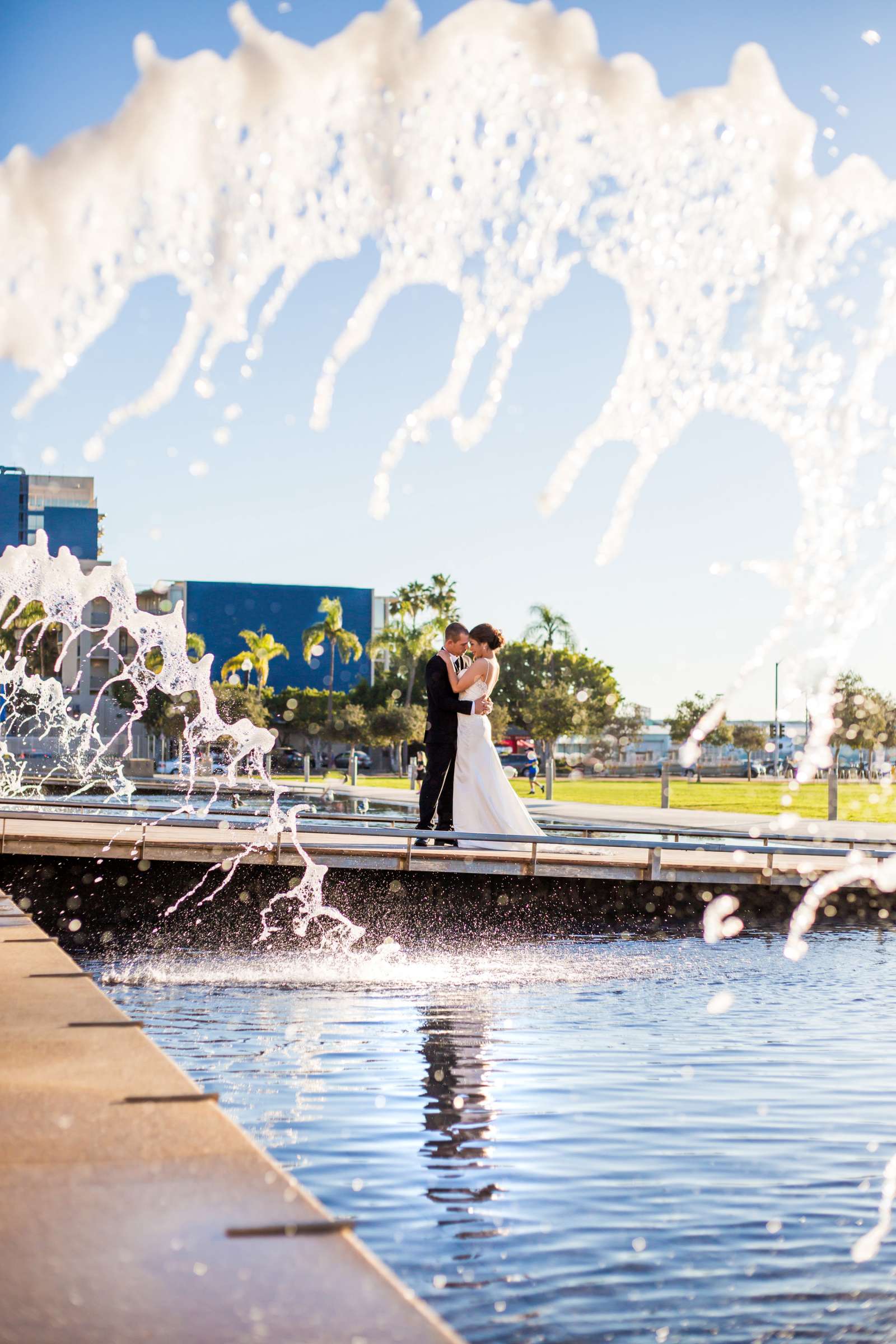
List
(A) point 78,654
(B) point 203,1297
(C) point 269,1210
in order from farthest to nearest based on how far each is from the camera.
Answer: (A) point 78,654, (C) point 269,1210, (B) point 203,1297

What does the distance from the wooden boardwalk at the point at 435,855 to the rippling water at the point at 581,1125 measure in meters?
2.15

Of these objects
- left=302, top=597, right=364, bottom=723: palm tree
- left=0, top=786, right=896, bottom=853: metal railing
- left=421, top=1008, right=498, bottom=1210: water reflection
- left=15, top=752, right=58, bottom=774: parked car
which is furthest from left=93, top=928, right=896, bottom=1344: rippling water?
left=302, top=597, right=364, bottom=723: palm tree

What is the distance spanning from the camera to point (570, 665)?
340 ft

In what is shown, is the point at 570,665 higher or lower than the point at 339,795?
higher

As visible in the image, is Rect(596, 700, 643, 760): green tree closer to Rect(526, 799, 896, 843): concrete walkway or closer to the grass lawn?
the grass lawn

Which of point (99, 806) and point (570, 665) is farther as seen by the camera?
point (570, 665)

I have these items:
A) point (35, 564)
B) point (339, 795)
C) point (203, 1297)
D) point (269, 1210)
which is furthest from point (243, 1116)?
point (339, 795)

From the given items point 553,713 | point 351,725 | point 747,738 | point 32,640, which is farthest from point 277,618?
point 553,713

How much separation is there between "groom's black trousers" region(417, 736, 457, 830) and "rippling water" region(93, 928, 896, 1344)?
284 centimetres

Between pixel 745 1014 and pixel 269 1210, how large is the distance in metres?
6.43

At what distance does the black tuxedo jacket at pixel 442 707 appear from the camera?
13047 millimetres

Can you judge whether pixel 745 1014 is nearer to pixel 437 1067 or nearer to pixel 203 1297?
pixel 437 1067

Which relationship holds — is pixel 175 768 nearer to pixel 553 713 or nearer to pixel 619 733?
pixel 553 713

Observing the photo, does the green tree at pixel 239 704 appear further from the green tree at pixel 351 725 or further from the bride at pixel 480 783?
the bride at pixel 480 783
